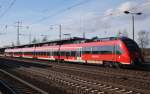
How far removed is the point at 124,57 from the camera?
27.0 meters

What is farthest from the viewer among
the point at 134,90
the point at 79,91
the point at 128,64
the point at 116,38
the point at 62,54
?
the point at 62,54

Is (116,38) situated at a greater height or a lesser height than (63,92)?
greater

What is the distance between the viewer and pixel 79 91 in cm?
1461

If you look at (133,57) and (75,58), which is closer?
(133,57)

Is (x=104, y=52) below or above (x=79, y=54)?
above

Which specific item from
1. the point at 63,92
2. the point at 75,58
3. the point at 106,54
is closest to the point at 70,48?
the point at 75,58

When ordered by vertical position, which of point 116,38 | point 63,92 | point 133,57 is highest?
point 116,38

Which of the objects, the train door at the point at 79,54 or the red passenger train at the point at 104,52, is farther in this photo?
the train door at the point at 79,54

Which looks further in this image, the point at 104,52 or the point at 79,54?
the point at 79,54

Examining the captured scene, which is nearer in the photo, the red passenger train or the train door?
the red passenger train

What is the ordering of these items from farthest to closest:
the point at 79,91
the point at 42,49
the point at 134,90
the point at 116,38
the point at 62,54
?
the point at 42,49 → the point at 62,54 → the point at 116,38 → the point at 79,91 → the point at 134,90

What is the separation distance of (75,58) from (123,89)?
1013 inches

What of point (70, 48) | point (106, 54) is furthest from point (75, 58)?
point (106, 54)

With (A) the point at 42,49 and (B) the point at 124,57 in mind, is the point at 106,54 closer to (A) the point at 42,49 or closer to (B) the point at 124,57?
(B) the point at 124,57
